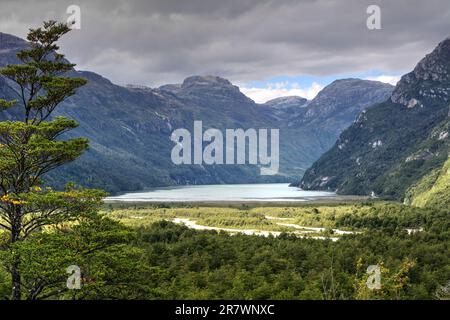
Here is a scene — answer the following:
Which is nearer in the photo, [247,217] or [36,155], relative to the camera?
[36,155]

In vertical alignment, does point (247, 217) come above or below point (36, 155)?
below

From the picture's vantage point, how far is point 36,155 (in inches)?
1347

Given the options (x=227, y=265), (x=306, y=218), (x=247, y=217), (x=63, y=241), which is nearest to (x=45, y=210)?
(x=63, y=241)

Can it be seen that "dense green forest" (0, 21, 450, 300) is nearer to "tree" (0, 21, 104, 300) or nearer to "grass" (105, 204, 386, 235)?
"tree" (0, 21, 104, 300)

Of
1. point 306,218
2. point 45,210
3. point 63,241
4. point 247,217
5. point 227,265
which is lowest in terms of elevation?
point 247,217

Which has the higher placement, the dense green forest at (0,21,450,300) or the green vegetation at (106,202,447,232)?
the dense green forest at (0,21,450,300)

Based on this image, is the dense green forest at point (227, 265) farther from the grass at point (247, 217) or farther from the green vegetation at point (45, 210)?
the grass at point (247, 217)

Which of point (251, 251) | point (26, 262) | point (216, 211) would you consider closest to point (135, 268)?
point (26, 262)

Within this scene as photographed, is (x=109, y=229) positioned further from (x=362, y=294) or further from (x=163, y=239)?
(x=163, y=239)

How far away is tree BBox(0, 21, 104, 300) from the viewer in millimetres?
33094

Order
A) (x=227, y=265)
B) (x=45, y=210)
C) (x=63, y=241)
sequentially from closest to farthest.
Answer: (x=63, y=241) → (x=45, y=210) → (x=227, y=265)

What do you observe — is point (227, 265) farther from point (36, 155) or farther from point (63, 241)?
point (36, 155)

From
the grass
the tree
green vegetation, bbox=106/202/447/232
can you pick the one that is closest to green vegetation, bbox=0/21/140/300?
the tree
